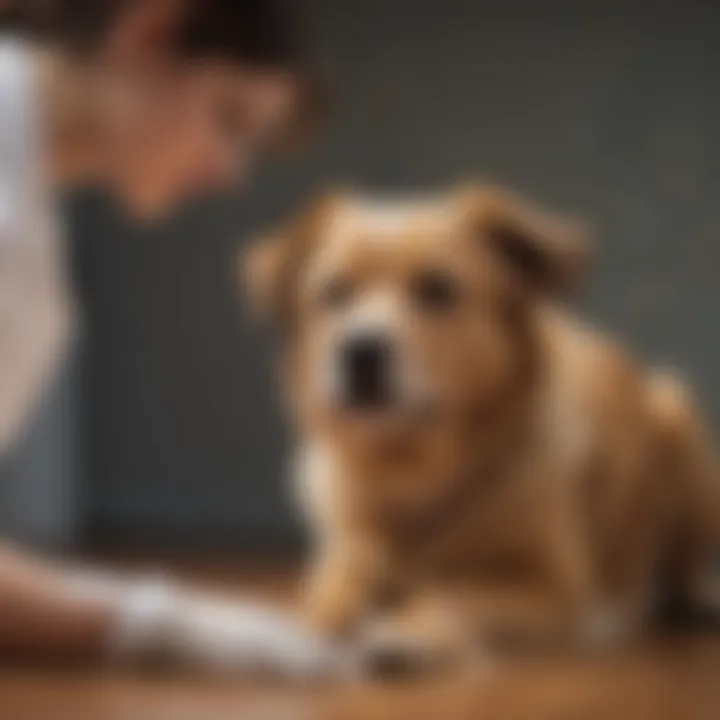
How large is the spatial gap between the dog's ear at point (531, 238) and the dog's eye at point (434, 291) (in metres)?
→ 0.05

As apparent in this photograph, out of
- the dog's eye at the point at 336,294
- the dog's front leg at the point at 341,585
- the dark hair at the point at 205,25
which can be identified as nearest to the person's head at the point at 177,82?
the dark hair at the point at 205,25

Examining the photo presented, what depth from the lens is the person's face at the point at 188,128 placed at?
4.01 feet

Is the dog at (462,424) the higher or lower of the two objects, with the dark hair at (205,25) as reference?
lower

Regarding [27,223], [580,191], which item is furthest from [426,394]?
[27,223]

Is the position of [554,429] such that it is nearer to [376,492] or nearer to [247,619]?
[376,492]

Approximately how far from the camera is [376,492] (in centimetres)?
123

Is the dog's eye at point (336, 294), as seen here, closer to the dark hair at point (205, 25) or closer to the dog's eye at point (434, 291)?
the dog's eye at point (434, 291)

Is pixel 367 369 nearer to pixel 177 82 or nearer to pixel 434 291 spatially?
pixel 434 291

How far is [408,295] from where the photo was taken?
1174 millimetres

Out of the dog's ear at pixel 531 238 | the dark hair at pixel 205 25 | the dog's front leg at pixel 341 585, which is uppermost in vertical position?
the dark hair at pixel 205 25

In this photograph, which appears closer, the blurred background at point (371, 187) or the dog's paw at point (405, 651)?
the dog's paw at point (405, 651)

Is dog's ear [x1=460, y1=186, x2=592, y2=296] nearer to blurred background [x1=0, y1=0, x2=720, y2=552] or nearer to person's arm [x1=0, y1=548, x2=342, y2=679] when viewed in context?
blurred background [x1=0, y1=0, x2=720, y2=552]

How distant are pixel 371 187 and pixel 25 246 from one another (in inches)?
10.4

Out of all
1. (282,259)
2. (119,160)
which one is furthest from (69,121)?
(282,259)
